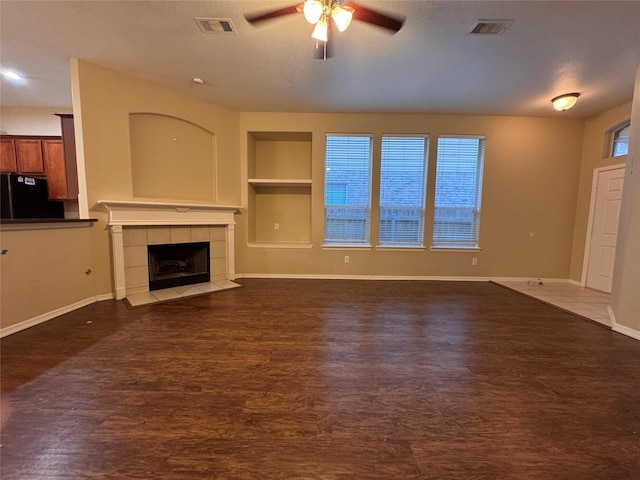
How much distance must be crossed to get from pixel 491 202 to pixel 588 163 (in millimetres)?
1688

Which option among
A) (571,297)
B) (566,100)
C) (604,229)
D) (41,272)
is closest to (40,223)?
(41,272)

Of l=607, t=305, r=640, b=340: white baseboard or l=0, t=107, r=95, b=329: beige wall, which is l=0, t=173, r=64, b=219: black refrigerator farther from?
l=607, t=305, r=640, b=340: white baseboard

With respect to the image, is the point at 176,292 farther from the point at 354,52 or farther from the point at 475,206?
the point at 475,206

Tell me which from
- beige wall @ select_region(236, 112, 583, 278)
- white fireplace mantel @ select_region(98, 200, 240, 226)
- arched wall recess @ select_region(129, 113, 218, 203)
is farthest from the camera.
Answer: beige wall @ select_region(236, 112, 583, 278)

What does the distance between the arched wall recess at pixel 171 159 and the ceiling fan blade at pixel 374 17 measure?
10.4 ft

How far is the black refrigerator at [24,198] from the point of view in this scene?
409 cm

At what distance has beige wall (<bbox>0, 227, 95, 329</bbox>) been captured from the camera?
8.40 feet

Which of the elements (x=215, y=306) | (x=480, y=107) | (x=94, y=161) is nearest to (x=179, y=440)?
(x=215, y=306)

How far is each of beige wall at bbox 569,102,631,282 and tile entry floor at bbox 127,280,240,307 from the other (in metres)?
5.99

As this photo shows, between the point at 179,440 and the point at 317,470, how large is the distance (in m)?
0.74

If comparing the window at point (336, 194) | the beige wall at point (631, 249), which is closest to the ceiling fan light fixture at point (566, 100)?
the beige wall at point (631, 249)

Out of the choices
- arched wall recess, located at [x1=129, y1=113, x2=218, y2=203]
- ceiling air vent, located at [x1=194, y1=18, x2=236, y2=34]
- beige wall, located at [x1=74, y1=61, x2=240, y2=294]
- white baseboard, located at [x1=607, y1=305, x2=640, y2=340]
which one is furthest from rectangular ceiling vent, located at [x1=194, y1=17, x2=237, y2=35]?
white baseboard, located at [x1=607, y1=305, x2=640, y2=340]

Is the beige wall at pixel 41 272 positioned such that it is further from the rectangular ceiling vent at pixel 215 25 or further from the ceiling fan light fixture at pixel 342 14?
the ceiling fan light fixture at pixel 342 14

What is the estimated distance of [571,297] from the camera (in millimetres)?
4047
